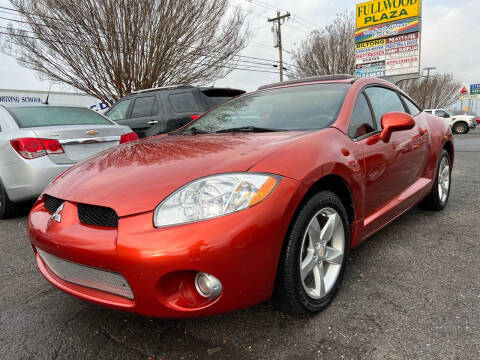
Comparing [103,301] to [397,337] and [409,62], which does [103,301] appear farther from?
[409,62]

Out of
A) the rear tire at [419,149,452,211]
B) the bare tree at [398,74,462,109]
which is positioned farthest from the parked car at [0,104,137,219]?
the bare tree at [398,74,462,109]

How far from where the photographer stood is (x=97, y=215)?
1.60 metres

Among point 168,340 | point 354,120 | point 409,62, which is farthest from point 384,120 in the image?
point 409,62

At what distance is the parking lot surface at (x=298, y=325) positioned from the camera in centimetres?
160

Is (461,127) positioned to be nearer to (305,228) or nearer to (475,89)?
(475,89)

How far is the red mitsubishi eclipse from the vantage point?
1.44 m

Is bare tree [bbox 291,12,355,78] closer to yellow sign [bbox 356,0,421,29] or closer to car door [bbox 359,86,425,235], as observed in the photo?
yellow sign [bbox 356,0,421,29]

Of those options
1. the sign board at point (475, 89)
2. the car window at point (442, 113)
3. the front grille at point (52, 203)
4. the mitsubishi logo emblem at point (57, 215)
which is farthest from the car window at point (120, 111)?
the sign board at point (475, 89)

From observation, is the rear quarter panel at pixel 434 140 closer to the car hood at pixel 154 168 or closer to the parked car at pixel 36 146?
the car hood at pixel 154 168

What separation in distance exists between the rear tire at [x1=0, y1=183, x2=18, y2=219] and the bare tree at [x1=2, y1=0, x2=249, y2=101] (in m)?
8.86

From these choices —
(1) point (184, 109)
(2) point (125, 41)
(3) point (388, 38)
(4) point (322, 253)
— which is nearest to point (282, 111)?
(4) point (322, 253)

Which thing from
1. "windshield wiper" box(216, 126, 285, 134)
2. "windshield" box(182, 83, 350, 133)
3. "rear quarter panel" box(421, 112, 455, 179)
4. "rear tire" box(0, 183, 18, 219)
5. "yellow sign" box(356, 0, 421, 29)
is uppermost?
"yellow sign" box(356, 0, 421, 29)

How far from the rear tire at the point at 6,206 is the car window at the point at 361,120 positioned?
367 cm

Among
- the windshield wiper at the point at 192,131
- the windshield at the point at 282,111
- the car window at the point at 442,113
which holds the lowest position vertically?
the car window at the point at 442,113
